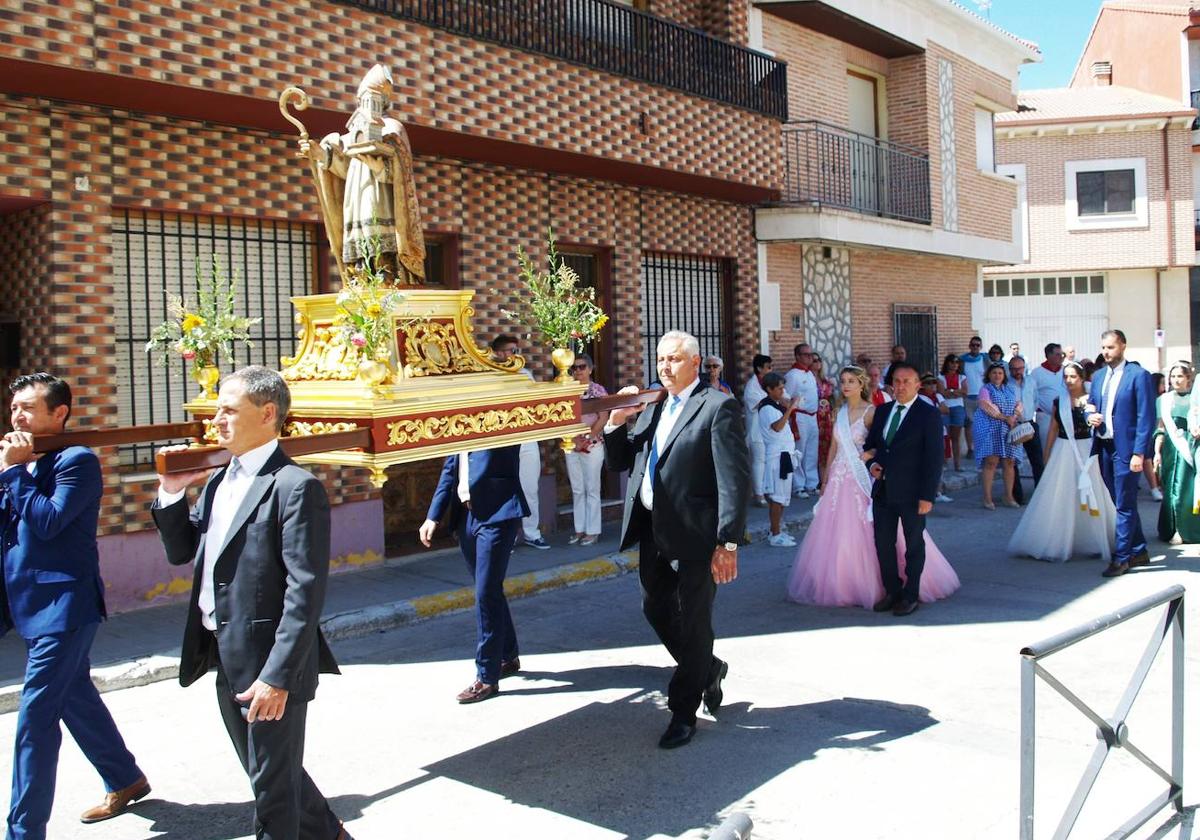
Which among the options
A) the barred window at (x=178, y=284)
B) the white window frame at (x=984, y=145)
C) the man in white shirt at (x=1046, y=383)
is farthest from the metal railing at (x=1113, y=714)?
the white window frame at (x=984, y=145)

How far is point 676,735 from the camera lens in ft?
18.0

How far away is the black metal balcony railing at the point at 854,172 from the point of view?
15.5 meters

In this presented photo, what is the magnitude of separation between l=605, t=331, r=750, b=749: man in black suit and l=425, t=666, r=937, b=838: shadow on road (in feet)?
0.82

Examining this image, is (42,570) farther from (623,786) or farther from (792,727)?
(792,727)

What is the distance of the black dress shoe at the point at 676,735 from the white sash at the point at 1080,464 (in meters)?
5.84

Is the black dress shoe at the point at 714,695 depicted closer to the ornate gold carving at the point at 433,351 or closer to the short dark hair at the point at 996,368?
the ornate gold carving at the point at 433,351

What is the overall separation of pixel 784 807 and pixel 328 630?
4121mm

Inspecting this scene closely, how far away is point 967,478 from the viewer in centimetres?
1583

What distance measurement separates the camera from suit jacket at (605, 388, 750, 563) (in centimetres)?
543

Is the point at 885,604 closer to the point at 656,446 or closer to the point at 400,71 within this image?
the point at 656,446

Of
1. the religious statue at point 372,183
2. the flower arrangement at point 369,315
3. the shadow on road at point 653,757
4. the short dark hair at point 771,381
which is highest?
the religious statue at point 372,183

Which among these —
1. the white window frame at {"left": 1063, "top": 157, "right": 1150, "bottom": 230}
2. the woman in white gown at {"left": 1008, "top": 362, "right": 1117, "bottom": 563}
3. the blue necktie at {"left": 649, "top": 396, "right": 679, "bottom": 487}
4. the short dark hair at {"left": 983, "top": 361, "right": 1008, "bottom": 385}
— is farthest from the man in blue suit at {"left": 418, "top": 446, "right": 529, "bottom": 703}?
the white window frame at {"left": 1063, "top": 157, "right": 1150, "bottom": 230}

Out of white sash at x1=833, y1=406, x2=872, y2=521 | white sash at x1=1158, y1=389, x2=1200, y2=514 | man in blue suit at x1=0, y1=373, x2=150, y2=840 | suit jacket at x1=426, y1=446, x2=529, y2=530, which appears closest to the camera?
man in blue suit at x1=0, y1=373, x2=150, y2=840

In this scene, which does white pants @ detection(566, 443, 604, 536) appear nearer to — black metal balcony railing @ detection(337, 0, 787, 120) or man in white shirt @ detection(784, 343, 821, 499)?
man in white shirt @ detection(784, 343, 821, 499)
